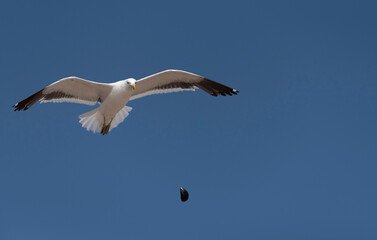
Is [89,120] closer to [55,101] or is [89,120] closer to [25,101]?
[55,101]

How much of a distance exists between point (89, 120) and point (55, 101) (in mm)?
754

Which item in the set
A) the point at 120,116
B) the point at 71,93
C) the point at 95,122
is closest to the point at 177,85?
the point at 120,116

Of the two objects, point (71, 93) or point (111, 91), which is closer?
point (111, 91)

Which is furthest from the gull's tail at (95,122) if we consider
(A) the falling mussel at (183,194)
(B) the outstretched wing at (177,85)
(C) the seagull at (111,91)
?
(A) the falling mussel at (183,194)

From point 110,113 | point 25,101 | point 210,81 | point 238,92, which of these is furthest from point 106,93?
point 238,92

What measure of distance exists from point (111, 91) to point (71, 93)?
87cm

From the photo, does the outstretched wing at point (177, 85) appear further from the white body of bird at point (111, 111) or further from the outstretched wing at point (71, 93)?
the outstretched wing at point (71, 93)

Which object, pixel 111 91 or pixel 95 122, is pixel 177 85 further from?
pixel 95 122

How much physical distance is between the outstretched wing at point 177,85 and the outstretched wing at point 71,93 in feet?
2.40

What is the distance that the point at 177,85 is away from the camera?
8.97 metres

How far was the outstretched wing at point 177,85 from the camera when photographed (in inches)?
346

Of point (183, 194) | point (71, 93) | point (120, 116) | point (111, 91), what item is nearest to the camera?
point (183, 194)

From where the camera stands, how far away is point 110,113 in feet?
28.2

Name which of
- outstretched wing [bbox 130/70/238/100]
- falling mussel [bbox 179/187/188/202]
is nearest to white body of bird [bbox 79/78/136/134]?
outstretched wing [bbox 130/70/238/100]
